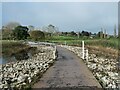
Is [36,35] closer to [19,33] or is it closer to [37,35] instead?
[37,35]

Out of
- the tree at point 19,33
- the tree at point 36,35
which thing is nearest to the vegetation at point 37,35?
the tree at point 36,35

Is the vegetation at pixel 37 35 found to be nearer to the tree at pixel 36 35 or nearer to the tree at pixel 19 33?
the tree at pixel 36 35

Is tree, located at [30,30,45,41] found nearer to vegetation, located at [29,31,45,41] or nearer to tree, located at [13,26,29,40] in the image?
vegetation, located at [29,31,45,41]

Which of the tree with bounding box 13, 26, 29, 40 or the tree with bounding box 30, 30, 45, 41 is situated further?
the tree with bounding box 30, 30, 45, 41

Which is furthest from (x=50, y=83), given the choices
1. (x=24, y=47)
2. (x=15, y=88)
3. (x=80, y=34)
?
(x=80, y=34)

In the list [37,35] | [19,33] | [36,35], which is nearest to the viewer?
[19,33]

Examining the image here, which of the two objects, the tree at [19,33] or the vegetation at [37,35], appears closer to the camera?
the tree at [19,33]

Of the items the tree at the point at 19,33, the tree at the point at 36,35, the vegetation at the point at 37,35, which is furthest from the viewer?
the vegetation at the point at 37,35

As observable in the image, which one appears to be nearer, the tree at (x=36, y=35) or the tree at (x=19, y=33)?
the tree at (x=19, y=33)

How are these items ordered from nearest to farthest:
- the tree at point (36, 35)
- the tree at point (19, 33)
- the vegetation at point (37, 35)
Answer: the tree at point (19, 33) → the tree at point (36, 35) → the vegetation at point (37, 35)

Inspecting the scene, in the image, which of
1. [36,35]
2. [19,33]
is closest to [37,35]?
[36,35]

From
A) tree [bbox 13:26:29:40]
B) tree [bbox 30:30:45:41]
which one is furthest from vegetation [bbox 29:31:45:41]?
tree [bbox 13:26:29:40]

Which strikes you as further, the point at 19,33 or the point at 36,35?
the point at 36,35

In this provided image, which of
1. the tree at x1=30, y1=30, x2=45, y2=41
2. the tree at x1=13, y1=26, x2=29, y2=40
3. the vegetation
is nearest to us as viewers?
the tree at x1=13, y1=26, x2=29, y2=40
